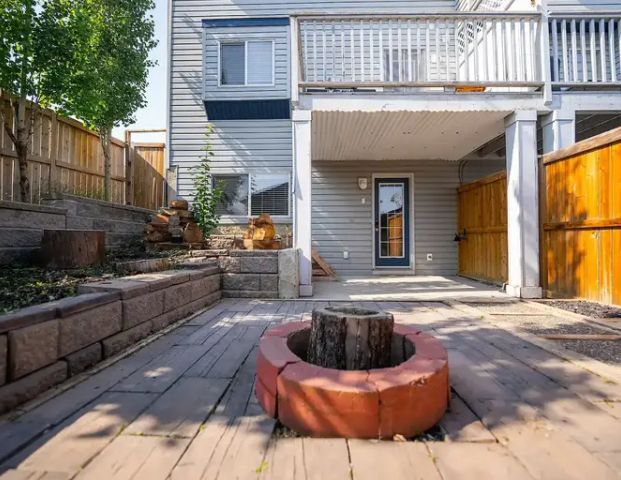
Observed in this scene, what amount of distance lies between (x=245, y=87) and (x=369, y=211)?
3923 mm

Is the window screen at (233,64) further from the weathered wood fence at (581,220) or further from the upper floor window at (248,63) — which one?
the weathered wood fence at (581,220)

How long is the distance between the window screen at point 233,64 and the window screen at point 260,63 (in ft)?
0.52

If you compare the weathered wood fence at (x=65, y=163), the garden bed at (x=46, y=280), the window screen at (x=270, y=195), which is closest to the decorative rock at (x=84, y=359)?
the garden bed at (x=46, y=280)

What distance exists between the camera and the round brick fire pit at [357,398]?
1.33m

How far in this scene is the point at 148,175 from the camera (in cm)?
805

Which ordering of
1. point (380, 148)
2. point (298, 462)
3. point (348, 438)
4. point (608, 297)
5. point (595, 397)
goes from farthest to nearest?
point (380, 148)
point (608, 297)
point (595, 397)
point (348, 438)
point (298, 462)

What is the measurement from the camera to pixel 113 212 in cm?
494

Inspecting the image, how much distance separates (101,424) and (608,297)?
15.6ft

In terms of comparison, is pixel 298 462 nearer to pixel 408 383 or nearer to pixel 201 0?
pixel 408 383

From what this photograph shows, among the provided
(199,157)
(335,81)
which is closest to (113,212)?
(199,157)

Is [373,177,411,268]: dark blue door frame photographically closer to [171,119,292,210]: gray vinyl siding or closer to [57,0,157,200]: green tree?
[171,119,292,210]: gray vinyl siding

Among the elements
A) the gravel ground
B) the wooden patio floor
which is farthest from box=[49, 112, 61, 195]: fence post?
the gravel ground

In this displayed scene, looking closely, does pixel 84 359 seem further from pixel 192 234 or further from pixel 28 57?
pixel 28 57

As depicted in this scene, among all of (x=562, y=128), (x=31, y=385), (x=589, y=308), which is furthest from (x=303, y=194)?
(x=562, y=128)
